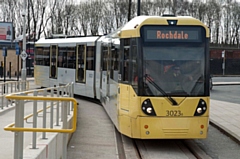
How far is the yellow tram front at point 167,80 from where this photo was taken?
10.9 m

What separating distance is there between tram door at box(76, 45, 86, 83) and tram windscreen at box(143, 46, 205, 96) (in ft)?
41.9

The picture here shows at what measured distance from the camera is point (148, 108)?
1093 cm

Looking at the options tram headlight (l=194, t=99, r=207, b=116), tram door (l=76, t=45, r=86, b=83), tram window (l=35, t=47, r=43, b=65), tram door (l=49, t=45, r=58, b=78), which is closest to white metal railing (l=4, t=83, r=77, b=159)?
tram headlight (l=194, t=99, r=207, b=116)

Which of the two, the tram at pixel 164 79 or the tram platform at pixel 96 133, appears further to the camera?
the tram at pixel 164 79

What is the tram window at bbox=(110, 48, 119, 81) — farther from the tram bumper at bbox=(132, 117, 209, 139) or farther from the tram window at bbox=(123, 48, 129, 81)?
the tram bumper at bbox=(132, 117, 209, 139)

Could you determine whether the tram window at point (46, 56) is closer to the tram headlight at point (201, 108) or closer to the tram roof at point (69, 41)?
the tram roof at point (69, 41)

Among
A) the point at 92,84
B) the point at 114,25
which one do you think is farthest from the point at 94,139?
the point at 114,25

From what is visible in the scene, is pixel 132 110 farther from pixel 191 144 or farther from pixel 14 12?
pixel 14 12

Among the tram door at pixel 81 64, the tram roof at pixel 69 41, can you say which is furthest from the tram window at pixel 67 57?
the tram door at pixel 81 64

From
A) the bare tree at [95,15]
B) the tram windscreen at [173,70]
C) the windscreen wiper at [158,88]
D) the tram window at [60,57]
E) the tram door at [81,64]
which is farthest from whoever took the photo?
the bare tree at [95,15]

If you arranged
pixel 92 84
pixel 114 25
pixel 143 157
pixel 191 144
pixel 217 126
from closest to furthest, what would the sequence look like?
1. pixel 143 157
2. pixel 191 144
3. pixel 217 126
4. pixel 92 84
5. pixel 114 25

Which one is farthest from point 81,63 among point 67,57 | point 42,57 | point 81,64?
point 42,57

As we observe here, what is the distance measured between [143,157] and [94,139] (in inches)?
96.4

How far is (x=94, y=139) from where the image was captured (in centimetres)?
1271
